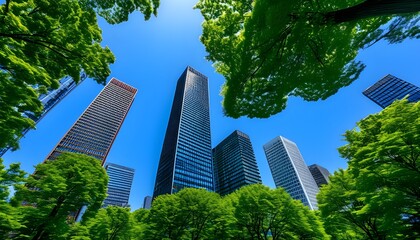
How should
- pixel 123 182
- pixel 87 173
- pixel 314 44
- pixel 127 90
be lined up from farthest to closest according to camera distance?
pixel 123 182
pixel 127 90
pixel 87 173
pixel 314 44

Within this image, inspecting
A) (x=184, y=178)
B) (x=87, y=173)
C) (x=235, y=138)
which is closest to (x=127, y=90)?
(x=184, y=178)

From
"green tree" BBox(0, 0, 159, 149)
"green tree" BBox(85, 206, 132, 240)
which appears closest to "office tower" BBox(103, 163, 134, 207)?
"green tree" BBox(85, 206, 132, 240)

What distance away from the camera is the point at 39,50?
543 centimetres

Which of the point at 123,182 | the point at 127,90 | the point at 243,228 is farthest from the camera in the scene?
the point at 123,182

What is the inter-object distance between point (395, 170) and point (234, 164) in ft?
414

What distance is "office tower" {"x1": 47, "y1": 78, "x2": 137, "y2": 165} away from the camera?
90.5 m

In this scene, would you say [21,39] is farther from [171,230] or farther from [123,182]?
[123,182]

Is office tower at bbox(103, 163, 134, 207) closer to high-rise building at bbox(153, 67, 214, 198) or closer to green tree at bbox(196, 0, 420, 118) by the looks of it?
high-rise building at bbox(153, 67, 214, 198)

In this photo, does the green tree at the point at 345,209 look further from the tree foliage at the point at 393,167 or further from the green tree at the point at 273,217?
the tree foliage at the point at 393,167

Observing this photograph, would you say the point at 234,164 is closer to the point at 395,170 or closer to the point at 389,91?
the point at 389,91

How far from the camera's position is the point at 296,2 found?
4145 mm

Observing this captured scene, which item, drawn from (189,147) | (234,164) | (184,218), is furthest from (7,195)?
(234,164)

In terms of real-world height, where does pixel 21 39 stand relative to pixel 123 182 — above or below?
below

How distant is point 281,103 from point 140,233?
21.0 m
